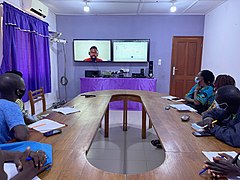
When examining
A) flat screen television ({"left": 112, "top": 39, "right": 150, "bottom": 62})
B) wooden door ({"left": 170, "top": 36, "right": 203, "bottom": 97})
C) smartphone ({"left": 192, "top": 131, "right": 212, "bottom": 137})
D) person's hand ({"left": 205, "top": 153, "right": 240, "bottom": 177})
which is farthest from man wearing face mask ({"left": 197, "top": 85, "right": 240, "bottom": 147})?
wooden door ({"left": 170, "top": 36, "right": 203, "bottom": 97})

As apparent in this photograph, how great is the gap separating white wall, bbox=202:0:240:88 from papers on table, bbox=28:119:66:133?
3.31 meters

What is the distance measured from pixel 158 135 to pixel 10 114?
105 centimetres

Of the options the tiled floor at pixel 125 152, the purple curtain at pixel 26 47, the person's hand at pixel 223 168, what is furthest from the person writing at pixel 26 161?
the purple curtain at pixel 26 47

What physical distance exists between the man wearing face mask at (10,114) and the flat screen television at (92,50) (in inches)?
160

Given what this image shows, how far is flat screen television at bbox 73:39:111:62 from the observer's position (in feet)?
17.4

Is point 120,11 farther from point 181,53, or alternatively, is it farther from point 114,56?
point 181,53

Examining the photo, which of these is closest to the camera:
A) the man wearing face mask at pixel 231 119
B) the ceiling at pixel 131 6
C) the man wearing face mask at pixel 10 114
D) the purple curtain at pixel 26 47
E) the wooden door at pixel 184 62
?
the man wearing face mask at pixel 10 114

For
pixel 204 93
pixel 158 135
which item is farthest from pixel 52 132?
pixel 204 93

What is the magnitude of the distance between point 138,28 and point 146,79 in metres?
1.56

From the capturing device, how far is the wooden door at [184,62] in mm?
5418

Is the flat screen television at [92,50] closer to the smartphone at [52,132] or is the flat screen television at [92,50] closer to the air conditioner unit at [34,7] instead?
the air conditioner unit at [34,7]

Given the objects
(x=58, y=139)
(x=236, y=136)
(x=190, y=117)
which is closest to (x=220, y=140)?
(x=236, y=136)

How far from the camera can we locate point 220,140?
143 cm

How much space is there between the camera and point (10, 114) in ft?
3.96
